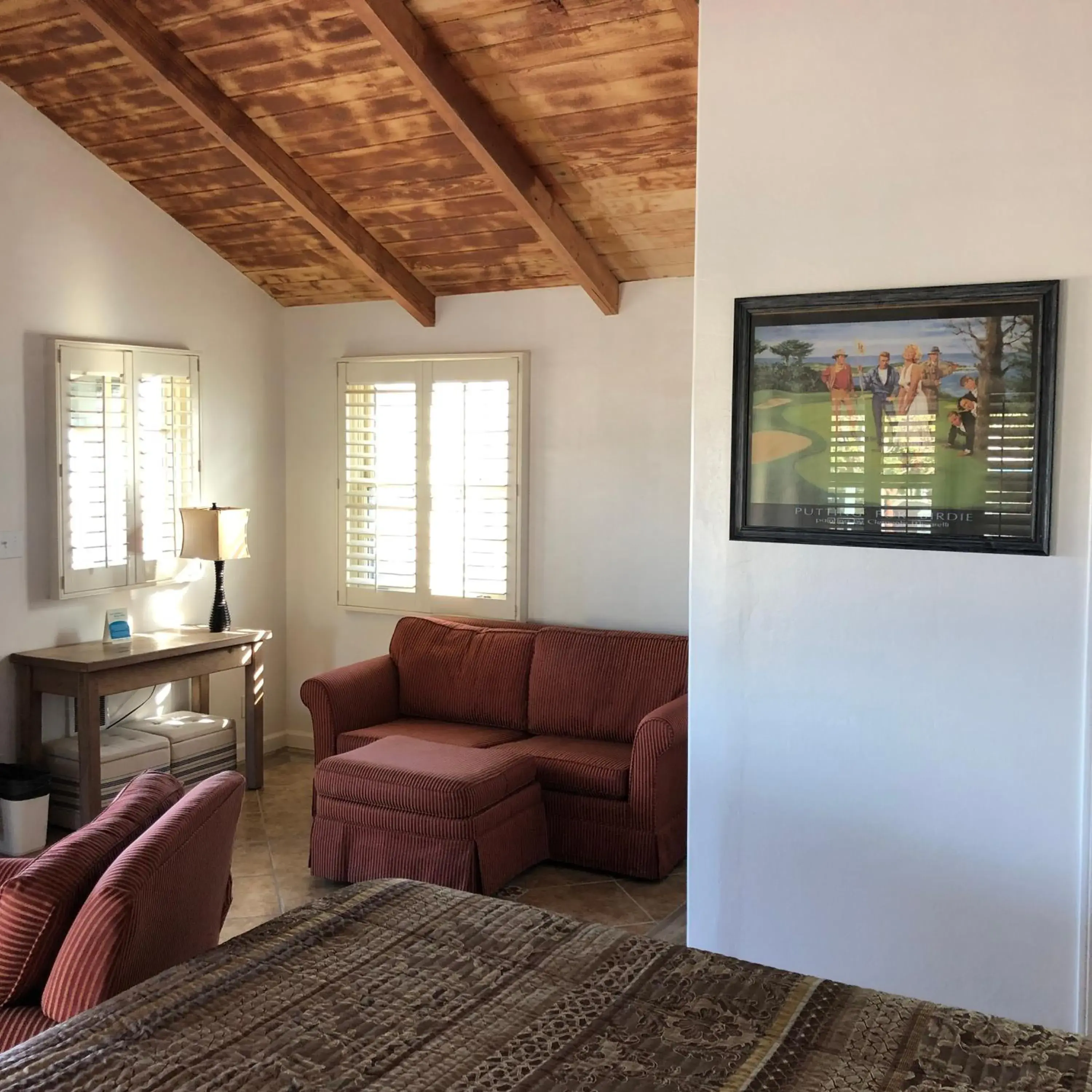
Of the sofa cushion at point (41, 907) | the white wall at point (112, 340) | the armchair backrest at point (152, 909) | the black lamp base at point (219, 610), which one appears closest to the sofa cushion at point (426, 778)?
the black lamp base at point (219, 610)

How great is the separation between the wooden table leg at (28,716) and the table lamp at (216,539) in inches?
32.8

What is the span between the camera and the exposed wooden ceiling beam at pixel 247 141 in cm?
381

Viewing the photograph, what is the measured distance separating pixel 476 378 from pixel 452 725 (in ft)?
5.21

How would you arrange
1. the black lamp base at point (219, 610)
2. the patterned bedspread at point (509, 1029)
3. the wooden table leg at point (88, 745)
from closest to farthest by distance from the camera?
1. the patterned bedspread at point (509, 1029)
2. the wooden table leg at point (88, 745)
3. the black lamp base at point (219, 610)

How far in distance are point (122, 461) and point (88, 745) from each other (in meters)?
1.23

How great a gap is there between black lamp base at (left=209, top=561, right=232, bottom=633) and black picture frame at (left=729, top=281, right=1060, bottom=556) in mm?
2918

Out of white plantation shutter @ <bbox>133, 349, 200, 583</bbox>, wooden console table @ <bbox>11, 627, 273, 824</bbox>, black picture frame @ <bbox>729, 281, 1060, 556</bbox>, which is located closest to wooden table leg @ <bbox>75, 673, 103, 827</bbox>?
wooden console table @ <bbox>11, 627, 273, 824</bbox>

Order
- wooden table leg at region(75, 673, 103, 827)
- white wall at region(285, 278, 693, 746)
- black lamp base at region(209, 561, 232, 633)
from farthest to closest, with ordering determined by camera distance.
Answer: black lamp base at region(209, 561, 232, 633) → white wall at region(285, 278, 693, 746) → wooden table leg at region(75, 673, 103, 827)

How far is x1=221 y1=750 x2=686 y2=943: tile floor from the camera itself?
3.75 meters

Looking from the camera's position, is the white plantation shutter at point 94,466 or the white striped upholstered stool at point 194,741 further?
the white striped upholstered stool at point 194,741

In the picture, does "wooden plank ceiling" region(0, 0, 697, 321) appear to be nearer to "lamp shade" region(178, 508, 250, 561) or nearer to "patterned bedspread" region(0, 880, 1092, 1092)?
"lamp shade" region(178, 508, 250, 561)

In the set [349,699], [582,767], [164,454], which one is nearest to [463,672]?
[349,699]

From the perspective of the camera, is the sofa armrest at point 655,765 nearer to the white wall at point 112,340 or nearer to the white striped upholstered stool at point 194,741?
the white striped upholstered stool at point 194,741

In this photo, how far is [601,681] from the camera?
4.62 metres
